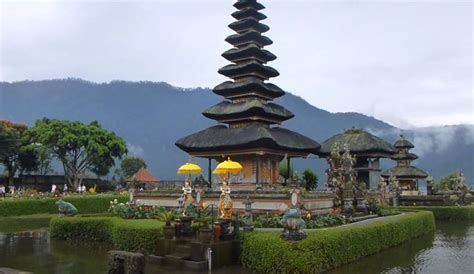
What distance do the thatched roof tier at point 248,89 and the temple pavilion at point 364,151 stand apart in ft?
27.3

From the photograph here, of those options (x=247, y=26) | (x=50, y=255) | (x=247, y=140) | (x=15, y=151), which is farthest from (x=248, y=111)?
(x=15, y=151)

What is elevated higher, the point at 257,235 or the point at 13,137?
the point at 13,137

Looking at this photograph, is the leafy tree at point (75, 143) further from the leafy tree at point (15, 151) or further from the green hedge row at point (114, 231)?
the green hedge row at point (114, 231)

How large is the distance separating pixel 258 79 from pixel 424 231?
50.4ft

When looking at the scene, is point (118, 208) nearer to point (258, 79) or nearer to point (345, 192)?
point (345, 192)

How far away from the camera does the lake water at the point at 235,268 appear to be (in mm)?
14609

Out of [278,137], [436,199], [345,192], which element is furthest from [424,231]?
[436,199]

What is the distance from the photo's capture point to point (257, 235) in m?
14.7

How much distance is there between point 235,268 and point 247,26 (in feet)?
78.7

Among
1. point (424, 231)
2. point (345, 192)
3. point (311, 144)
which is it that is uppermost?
point (311, 144)

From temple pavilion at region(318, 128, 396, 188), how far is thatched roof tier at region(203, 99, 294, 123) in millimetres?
7927

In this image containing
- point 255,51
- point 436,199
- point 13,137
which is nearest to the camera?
point 255,51

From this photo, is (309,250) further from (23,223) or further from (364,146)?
(364,146)

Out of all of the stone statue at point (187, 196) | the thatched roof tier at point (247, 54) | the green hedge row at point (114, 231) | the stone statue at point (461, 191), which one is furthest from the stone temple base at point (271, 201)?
the stone statue at point (461, 191)
